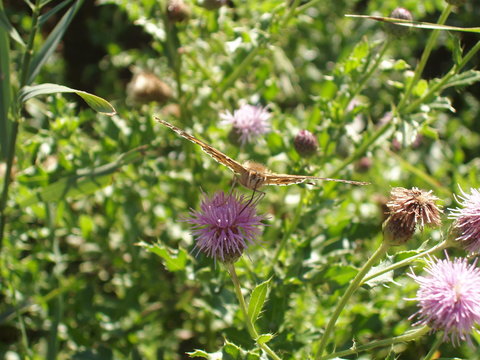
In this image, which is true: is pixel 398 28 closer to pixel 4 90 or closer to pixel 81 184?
pixel 81 184

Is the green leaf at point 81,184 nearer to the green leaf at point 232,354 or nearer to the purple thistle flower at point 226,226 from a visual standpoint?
the purple thistle flower at point 226,226

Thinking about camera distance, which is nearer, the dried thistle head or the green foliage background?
the dried thistle head

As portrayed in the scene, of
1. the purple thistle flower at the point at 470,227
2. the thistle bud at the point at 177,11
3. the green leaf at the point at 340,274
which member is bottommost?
the green leaf at the point at 340,274

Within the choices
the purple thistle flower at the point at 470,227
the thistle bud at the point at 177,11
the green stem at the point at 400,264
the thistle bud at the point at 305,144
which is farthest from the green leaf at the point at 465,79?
the thistle bud at the point at 177,11

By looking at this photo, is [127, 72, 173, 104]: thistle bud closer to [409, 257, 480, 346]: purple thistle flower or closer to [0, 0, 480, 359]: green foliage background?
[0, 0, 480, 359]: green foliage background

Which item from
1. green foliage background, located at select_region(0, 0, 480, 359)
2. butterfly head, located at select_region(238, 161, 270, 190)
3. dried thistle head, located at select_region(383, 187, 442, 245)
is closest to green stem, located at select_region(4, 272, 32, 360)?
green foliage background, located at select_region(0, 0, 480, 359)

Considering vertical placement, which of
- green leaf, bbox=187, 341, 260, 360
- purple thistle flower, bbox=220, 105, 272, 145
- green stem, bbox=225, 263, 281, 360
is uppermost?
purple thistle flower, bbox=220, 105, 272, 145

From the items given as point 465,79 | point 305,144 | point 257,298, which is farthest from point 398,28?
point 257,298
